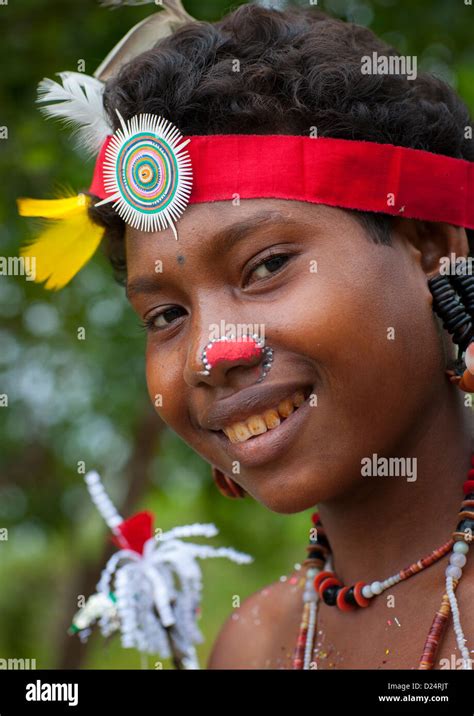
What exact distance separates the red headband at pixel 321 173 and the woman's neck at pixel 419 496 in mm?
532

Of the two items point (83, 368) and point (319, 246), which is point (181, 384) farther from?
point (83, 368)

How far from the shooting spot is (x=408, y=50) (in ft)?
14.8

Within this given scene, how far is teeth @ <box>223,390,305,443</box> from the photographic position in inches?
92.0

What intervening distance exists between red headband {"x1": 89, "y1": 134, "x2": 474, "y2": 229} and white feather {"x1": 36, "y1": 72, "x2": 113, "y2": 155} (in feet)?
1.49

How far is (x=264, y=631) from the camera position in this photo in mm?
3107

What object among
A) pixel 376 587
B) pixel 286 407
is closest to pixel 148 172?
pixel 286 407

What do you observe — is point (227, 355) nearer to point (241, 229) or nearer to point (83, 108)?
point (241, 229)

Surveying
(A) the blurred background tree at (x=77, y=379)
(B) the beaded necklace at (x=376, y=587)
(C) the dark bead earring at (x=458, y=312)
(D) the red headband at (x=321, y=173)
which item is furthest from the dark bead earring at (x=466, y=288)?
(A) the blurred background tree at (x=77, y=379)

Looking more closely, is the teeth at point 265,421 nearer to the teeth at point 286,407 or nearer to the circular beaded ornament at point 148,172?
the teeth at point 286,407

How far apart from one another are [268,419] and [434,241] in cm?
67

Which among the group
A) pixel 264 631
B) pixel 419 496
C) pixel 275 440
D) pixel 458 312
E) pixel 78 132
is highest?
pixel 78 132

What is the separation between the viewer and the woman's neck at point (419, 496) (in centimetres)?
247

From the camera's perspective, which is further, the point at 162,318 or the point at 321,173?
the point at 162,318

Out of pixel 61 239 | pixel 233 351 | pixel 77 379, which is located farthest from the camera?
pixel 77 379
